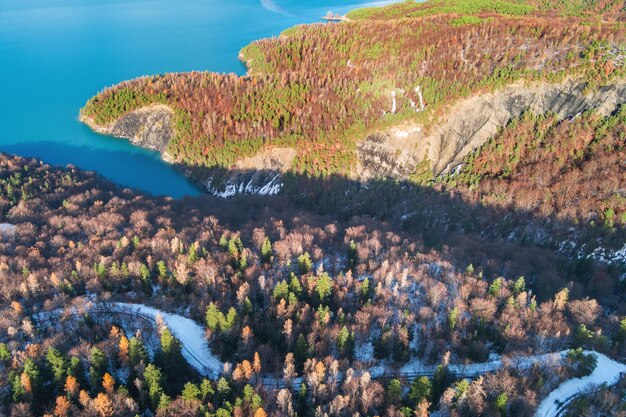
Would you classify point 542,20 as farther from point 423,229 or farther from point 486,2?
point 423,229

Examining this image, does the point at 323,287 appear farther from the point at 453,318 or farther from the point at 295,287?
the point at 453,318

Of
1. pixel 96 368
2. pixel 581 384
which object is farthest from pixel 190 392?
pixel 581 384

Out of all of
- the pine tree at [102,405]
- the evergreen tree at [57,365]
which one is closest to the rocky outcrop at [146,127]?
the evergreen tree at [57,365]

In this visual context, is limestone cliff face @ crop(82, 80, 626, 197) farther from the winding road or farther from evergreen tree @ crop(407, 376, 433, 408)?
evergreen tree @ crop(407, 376, 433, 408)

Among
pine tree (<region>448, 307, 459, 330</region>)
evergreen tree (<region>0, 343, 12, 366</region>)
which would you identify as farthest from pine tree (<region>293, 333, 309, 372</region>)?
evergreen tree (<region>0, 343, 12, 366</region>)

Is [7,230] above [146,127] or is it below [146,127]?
below

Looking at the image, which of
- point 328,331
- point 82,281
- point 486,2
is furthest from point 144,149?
point 486,2

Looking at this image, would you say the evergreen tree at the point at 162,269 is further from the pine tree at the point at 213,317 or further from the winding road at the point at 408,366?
the pine tree at the point at 213,317
